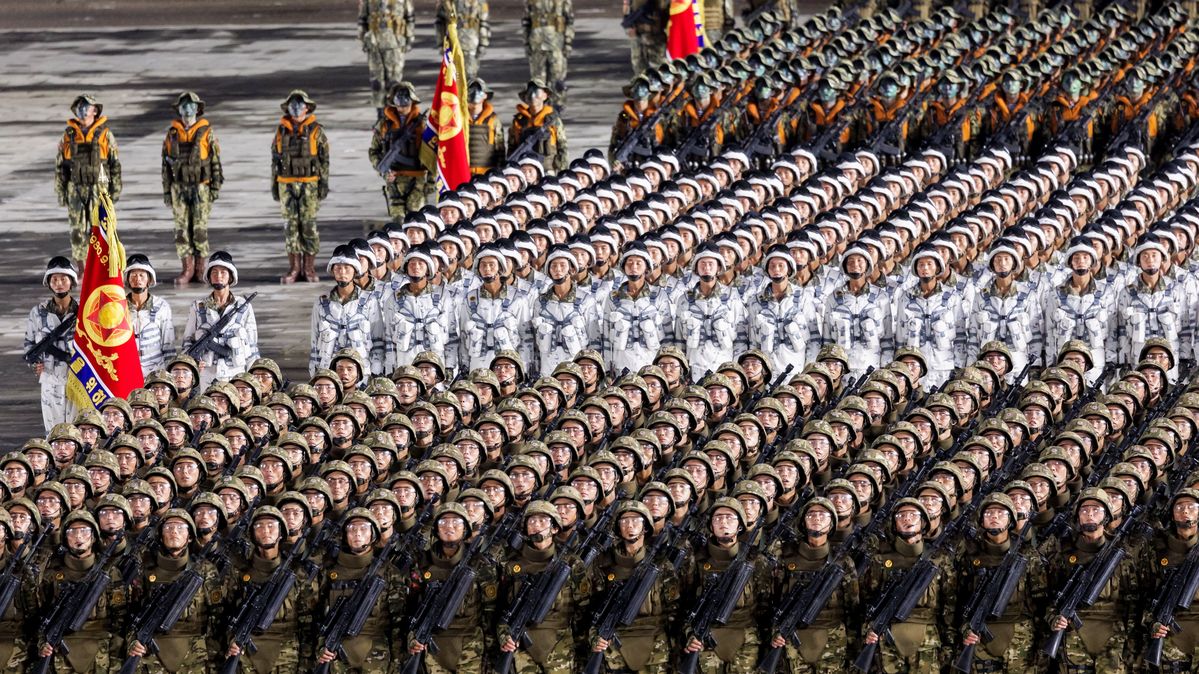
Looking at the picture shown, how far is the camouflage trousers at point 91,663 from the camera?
2269 centimetres

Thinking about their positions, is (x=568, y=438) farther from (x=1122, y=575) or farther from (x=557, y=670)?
(x=1122, y=575)

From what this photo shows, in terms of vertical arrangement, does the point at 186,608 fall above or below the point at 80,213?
above

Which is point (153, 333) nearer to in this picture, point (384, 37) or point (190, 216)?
point (190, 216)

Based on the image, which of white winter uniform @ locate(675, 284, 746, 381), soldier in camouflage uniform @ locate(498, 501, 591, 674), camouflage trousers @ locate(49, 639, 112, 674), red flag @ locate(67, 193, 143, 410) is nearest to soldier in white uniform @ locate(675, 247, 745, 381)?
white winter uniform @ locate(675, 284, 746, 381)

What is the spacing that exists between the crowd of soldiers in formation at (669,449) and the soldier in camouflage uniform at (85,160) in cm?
525

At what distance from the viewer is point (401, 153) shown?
3806cm

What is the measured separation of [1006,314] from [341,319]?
270 inches

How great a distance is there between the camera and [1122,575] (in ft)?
72.7

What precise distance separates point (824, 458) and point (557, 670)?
359 centimetres

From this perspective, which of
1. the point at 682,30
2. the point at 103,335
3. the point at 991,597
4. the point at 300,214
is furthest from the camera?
the point at 682,30

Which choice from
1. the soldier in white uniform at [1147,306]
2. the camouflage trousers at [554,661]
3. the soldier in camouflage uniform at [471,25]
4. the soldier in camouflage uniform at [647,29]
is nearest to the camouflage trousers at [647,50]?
the soldier in camouflage uniform at [647,29]

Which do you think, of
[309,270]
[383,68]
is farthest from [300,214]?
[383,68]

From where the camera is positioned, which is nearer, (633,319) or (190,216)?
(633,319)

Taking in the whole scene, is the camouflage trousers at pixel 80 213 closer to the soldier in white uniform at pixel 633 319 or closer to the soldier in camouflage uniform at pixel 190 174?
the soldier in camouflage uniform at pixel 190 174
